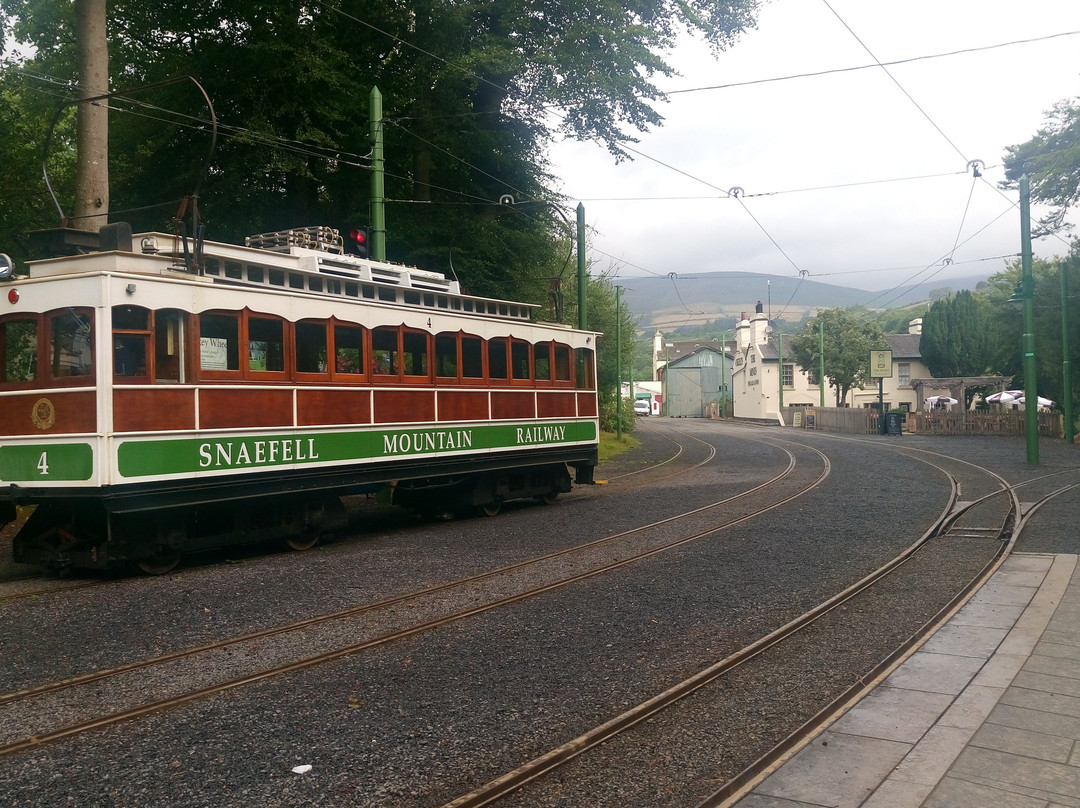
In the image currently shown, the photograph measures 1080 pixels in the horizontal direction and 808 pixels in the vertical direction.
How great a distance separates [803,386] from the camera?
227ft

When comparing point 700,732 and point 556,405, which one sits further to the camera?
point 556,405

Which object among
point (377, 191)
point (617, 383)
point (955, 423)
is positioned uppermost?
point (377, 191)

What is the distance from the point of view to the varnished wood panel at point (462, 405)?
541 inches

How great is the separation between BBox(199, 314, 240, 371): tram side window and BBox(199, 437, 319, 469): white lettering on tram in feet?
2.85

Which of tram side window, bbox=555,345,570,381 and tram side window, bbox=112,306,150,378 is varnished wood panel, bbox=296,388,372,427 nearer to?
tram side window, bbox=112,306,150,378

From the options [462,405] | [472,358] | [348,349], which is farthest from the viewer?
[472,358]

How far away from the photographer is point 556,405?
16625 mm

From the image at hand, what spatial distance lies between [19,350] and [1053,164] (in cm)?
3248

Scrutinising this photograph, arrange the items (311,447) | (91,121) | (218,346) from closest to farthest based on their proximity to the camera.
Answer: (218,346), (311,447), (91,121)

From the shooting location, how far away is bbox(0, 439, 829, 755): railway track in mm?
5359

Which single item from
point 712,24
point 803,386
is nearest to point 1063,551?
point 712,24

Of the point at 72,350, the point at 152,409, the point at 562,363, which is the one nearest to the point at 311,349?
the point at 152,409

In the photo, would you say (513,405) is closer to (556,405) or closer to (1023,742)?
(556,405)

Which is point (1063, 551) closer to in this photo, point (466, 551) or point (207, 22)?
point (466, 551)
